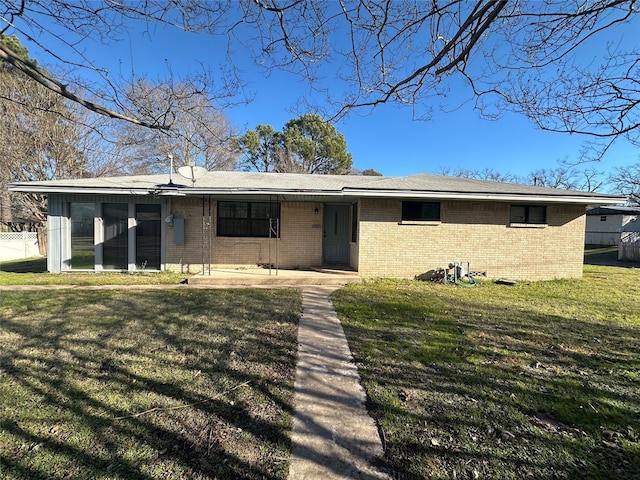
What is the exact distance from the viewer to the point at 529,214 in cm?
966

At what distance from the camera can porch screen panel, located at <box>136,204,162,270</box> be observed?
9617 millimetres

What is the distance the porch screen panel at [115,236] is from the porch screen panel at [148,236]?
36 centimetres

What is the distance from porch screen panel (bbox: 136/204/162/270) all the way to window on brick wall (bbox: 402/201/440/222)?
7.90 m

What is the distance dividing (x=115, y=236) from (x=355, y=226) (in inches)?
307

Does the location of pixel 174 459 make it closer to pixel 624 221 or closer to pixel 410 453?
pixel 410 453

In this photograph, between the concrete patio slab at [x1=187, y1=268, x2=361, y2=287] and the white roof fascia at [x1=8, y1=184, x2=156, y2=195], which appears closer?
the concrete patio slab at [x1=187, y1=268, x2=361, y2=287]

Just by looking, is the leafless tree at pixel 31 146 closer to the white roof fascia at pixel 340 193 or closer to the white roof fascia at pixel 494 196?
the white roof fascia at pixel 340 193

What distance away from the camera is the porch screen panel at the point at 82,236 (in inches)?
371

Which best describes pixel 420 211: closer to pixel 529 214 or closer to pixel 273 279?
pixel 529 214

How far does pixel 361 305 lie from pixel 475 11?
16.3 feet

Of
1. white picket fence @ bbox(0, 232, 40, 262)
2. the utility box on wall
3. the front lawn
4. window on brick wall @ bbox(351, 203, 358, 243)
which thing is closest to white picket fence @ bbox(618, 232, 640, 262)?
the front lawn

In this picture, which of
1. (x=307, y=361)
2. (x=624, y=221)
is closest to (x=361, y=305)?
(x=307, y=361)

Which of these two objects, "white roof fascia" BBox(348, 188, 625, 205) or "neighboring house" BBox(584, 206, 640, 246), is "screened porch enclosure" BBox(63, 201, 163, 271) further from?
"neighboring house" BBox(584, 206, 640, 246)

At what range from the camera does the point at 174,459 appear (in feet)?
6.69
